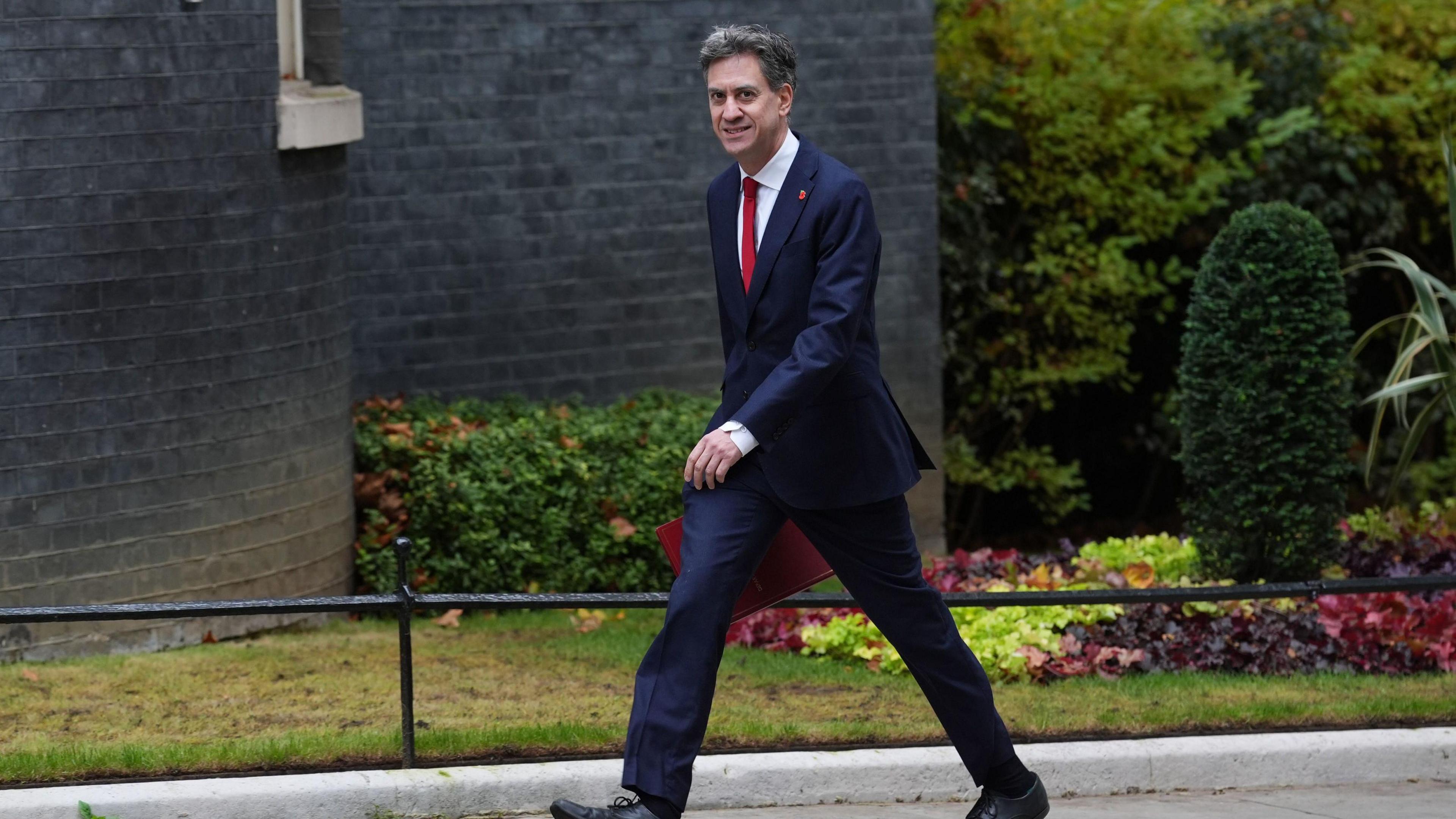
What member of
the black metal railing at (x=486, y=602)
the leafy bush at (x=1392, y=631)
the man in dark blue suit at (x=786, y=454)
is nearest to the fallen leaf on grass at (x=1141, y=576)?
the leafy bush at (x=1392, y=631)

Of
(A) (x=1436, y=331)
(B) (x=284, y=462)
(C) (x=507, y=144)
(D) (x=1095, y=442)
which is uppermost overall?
(C) (x=507, y=144)

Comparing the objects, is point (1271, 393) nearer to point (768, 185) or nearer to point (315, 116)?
point (768, 185)

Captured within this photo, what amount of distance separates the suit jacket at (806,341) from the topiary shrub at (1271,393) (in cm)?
308

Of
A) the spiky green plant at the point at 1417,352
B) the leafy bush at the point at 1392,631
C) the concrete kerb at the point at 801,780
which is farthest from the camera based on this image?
the spiky green plant at the point at 1417,352

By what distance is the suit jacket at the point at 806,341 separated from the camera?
416 centimetres

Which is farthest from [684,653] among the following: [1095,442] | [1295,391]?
[1095,442]

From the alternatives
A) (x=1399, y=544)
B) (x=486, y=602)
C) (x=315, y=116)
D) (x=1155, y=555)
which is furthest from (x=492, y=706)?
(x=1399, y=544)

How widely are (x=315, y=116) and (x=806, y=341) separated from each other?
3.83 m

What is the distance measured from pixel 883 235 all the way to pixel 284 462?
3.76m

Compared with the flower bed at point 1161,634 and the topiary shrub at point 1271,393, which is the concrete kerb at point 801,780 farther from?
the topiary shrub at point 1271,393

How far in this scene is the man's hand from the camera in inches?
163

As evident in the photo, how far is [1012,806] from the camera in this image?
445cm

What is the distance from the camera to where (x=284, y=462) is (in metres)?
7.43

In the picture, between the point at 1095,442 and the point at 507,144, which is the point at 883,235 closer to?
the point at 507,144
